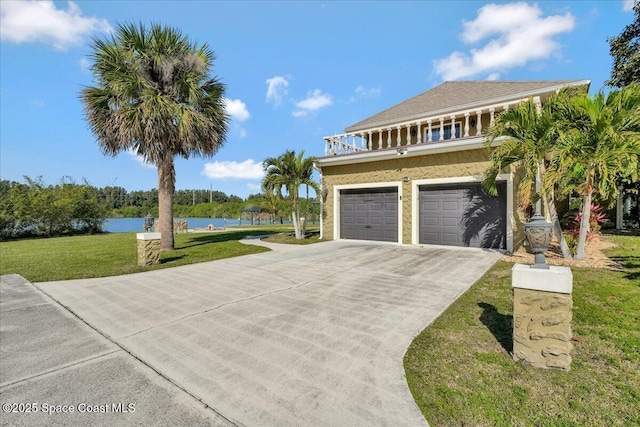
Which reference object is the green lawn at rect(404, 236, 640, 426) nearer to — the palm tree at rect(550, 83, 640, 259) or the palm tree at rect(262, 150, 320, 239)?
the palm tree at rect(550, 83, 640, 259)

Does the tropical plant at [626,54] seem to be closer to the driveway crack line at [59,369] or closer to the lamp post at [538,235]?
the lamp post at [538,235]

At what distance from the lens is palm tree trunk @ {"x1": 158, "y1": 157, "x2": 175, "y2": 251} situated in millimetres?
10540

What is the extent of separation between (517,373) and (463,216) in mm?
8188

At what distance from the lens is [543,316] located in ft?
8.63

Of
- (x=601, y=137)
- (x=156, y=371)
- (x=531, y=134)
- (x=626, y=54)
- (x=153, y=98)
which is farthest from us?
(x=626, y=54)

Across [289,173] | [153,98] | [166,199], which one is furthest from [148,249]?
[289,173]

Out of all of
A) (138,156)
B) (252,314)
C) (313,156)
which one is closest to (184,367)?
(252,314)

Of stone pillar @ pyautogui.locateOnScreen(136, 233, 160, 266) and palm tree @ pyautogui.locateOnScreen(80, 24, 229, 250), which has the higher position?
palm tree @ pyautogui.locateOnScreen(80, 24, 229, 250)

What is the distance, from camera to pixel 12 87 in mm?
11711

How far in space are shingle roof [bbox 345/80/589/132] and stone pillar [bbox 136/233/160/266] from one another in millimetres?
10718

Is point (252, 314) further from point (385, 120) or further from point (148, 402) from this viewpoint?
point (385, 120)

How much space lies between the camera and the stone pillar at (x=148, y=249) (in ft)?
25.9

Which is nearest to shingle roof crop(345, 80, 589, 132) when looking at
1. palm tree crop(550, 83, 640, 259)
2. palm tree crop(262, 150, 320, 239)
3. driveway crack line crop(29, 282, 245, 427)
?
palm tree crop(262, 150, 320, 239)

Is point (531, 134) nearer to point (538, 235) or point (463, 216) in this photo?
point (463, 216)
